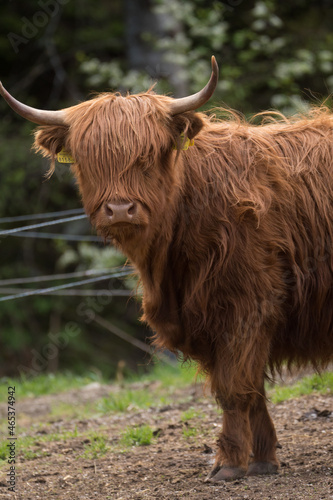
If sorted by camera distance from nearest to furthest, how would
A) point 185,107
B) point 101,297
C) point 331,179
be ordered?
point 185,107
point 331,179
point 101,297

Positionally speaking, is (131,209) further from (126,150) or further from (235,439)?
(235,439)

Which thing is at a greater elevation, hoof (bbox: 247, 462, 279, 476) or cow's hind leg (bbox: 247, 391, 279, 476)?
cow's hind leg (bbox: 247, 391, 279, 476)

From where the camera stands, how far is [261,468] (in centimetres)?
395

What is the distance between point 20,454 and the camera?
4613 millimetres

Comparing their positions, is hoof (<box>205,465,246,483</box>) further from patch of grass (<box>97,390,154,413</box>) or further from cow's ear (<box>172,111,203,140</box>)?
patch of grass (<box>97,390,154,413</box>)

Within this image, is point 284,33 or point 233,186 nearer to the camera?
point 233,186

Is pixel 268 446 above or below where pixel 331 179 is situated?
below

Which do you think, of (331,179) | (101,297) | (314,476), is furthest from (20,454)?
(101,297)

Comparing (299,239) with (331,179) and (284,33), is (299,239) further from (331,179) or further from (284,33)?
(284,33)

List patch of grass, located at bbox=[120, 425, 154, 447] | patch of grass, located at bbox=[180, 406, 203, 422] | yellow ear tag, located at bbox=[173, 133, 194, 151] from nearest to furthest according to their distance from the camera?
yellow ear tag, located at bbox=[173, 133, 194, 151] < patch of grass, located at bbox=[120, 425, 154, 447] < patch of grass, located at bbox=[180, 406, 203, 422]

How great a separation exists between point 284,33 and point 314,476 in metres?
7.74
